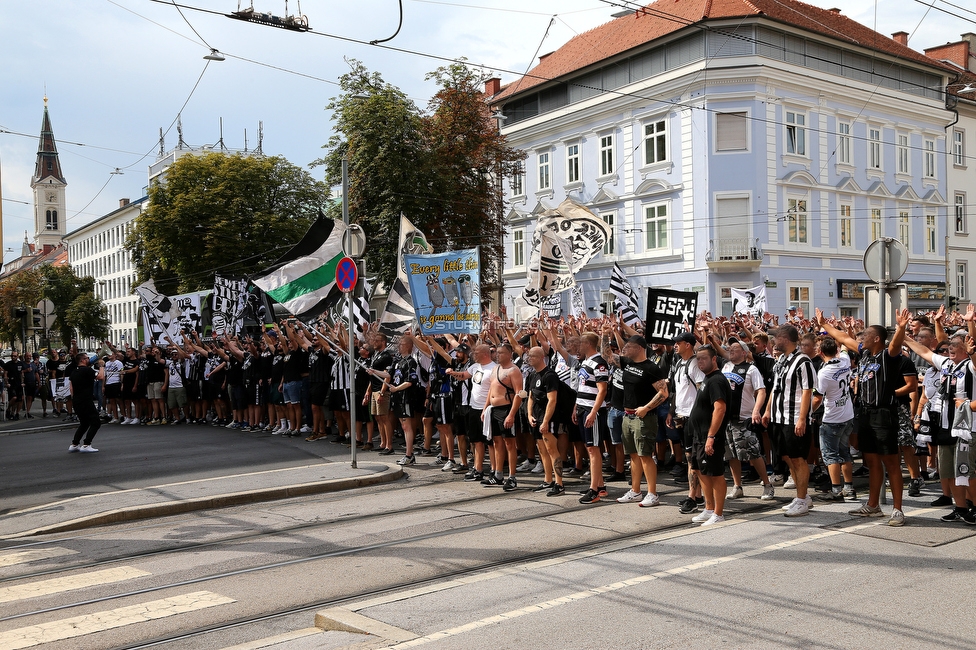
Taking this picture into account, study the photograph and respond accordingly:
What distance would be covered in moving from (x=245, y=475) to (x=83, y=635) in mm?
6525

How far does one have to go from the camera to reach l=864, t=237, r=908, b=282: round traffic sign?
12.2 m

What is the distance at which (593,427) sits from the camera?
995 cm

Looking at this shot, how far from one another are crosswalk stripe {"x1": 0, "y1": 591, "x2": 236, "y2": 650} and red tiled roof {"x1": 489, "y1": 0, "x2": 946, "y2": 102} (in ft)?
93.3

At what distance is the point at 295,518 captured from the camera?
9.43 meters

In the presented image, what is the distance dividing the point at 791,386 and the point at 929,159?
3936 centimetres

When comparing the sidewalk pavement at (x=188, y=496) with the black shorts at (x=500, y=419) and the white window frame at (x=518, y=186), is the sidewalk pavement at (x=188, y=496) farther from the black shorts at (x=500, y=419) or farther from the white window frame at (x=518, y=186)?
the white window frame at (x=518, y=186)

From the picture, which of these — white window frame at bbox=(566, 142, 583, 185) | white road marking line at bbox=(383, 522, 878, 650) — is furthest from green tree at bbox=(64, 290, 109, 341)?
white road marking line at bbox=(383, 522, 878, 650)

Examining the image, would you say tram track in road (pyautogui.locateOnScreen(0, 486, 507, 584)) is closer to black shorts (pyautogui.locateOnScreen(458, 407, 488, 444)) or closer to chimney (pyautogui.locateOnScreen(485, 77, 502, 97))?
black shorts (pyautogui.locateOnScreen(458, 407, 488, 444))

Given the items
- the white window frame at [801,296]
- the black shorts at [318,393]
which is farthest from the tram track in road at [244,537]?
the white window frame at [801,296]

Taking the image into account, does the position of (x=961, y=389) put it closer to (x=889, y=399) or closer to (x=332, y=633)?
(x=889, y=399)

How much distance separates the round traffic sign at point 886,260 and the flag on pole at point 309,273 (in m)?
7.98

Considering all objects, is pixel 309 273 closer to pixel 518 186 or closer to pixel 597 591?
pixel 597 591

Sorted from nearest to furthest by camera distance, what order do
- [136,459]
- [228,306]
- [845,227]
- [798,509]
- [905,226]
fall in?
[798,509]
[136,459]
[228,306]
[845,227]
[905,226]

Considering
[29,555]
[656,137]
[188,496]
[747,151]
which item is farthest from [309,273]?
[656,137]
